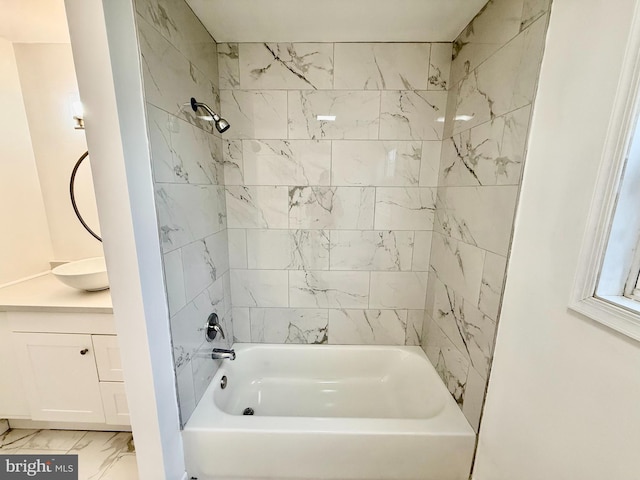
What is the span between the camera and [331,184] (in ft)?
5.28

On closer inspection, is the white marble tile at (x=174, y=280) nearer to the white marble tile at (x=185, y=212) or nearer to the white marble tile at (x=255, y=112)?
the white marble tile at (x=185, y=212)

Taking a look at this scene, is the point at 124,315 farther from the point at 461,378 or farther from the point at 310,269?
the point at 461,378

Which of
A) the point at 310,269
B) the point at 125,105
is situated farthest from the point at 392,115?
the point at 125,105

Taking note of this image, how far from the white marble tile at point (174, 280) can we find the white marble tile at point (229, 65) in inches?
43.5

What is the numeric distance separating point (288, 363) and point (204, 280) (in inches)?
36.7

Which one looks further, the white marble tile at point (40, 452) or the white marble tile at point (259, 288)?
the white marble tile at point (259, 288)

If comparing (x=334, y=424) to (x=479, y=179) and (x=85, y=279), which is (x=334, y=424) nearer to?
(x=479, y=179)

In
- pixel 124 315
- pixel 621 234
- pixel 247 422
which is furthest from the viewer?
pixel 247 422

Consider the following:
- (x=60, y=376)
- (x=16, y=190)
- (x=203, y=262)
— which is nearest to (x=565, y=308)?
(x=203, y=262)

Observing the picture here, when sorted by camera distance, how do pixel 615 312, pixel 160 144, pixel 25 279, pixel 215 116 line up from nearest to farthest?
1. pixel 615 312
2. pixel 160 144
3. pixel 215 116
4. pixel 25 279

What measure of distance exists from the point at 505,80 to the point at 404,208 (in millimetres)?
795

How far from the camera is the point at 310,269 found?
1.73m

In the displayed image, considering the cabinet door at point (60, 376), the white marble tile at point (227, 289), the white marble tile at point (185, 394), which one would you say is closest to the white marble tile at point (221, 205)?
the white marble tile at point (227, 289)

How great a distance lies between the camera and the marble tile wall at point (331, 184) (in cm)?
150
